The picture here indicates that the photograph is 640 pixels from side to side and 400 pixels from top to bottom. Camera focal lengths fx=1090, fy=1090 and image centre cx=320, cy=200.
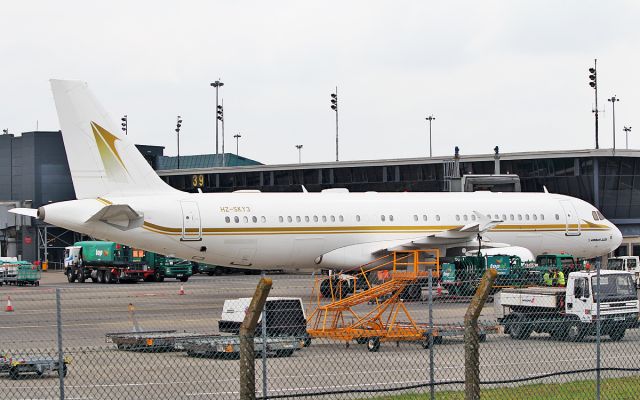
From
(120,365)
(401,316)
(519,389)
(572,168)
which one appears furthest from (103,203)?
(572,168)

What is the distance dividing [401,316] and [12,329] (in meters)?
9.78

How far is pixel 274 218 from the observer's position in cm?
3797

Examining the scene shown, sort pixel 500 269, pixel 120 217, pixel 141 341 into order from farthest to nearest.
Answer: pixel 500 269, pixel 120 217, pixel 141 341

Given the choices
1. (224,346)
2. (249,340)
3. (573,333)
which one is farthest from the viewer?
(573,333)

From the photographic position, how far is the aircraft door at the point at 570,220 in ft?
143

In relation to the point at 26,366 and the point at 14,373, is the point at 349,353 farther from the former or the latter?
the point at 14,373

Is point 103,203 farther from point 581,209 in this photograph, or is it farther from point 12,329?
point 581,209

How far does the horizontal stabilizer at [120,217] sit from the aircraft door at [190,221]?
1.45 meters

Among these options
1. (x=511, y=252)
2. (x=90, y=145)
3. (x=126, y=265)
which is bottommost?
(x=126, y=265)

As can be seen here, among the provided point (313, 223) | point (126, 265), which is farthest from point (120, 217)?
point (126, 265)

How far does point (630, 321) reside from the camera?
75.7 feet

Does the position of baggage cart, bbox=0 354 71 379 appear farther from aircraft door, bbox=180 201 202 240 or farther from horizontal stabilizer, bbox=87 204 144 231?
aircraft door, bbox=180 201 202 240

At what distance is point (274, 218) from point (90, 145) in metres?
6.79

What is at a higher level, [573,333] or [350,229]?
[350,229]
